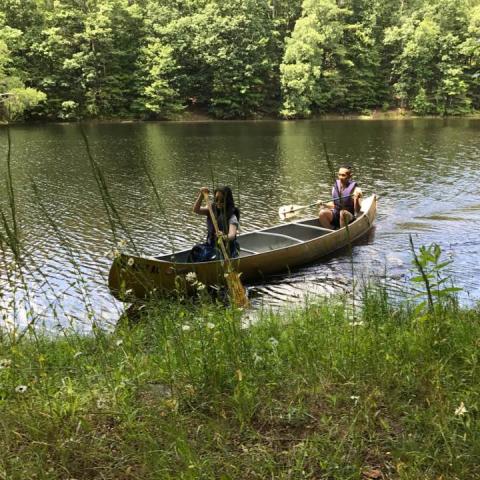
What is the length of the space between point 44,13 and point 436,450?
55.5 m

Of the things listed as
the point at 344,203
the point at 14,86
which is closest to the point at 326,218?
the point at 344,203

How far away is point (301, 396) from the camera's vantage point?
2.90 metres

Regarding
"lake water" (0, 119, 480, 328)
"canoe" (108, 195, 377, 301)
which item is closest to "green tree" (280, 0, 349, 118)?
"lake water" (0, 119, 480, 328)

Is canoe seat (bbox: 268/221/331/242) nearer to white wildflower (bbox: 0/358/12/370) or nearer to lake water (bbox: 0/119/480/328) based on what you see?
lake water (bbox: 0/119/480/328)

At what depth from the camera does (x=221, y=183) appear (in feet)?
66.7

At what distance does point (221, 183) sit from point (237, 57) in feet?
118

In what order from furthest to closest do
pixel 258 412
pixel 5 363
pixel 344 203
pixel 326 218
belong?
pixel 326 218
pixel 344 203
pixel 258 412
pixel 5 363

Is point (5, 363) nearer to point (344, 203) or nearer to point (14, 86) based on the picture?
point (344, 203)

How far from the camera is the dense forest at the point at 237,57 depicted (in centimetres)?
4809

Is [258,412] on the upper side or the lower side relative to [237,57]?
lower

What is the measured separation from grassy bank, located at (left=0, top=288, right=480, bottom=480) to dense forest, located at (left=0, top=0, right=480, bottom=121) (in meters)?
46.9

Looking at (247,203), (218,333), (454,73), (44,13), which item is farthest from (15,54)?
(218,333)

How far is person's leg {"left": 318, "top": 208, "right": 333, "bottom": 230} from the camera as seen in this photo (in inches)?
477

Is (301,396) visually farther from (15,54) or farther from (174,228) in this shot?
(15,54)
